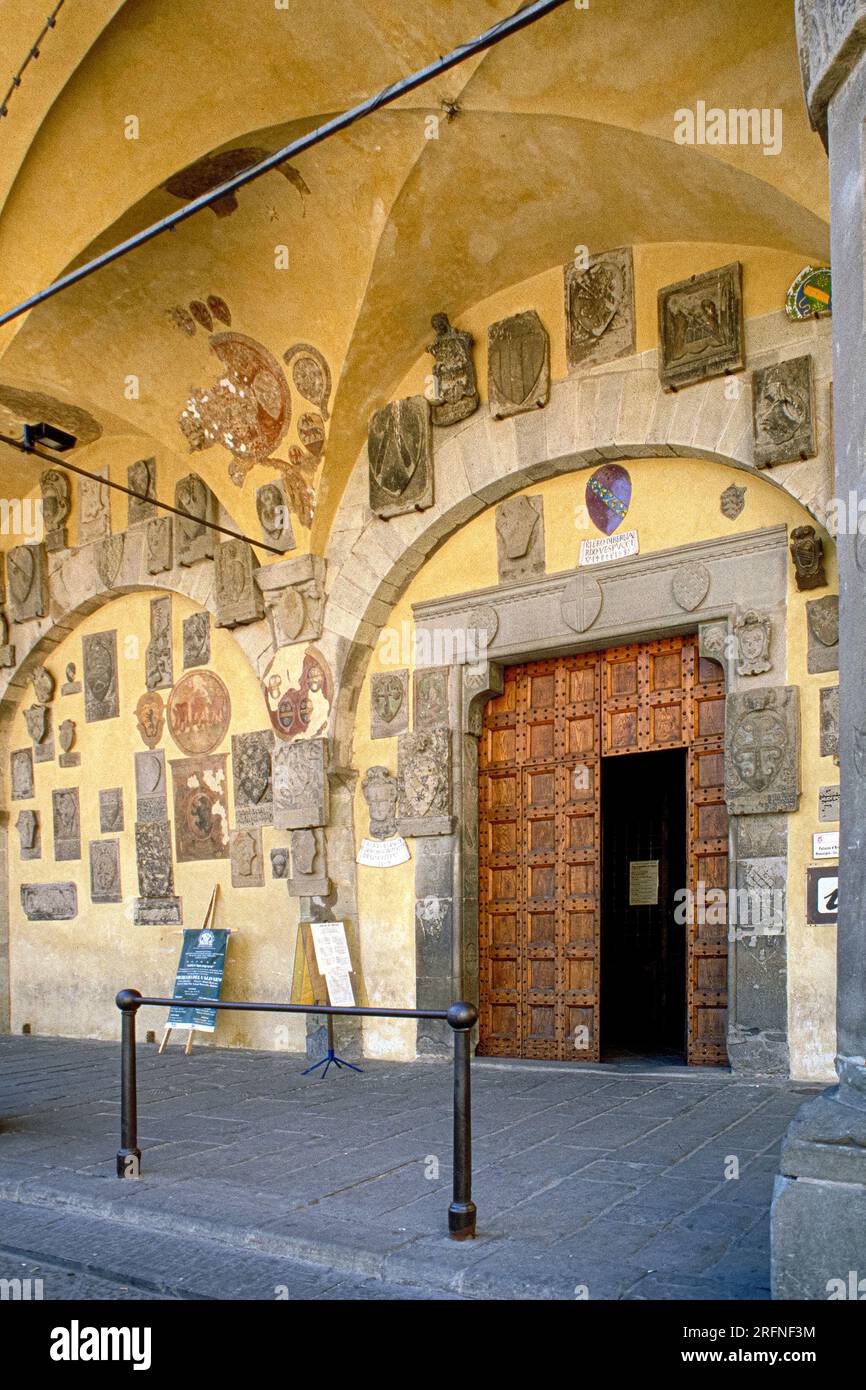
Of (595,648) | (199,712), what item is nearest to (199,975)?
(199,712)

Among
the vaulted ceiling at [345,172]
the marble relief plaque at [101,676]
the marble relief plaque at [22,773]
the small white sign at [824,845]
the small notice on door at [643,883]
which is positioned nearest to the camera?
the vaulted ceiling at [345,172]

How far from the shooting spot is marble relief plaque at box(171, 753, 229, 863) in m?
9.23

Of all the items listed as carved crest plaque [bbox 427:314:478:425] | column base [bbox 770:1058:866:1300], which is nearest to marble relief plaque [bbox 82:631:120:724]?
carved crest plaque [bbox 427:314:478:425]

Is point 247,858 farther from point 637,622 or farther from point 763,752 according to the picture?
point 763,752

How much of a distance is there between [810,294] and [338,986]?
512 centimetres

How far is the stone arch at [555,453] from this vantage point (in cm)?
630

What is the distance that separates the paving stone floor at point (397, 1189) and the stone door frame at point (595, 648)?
2.02ft

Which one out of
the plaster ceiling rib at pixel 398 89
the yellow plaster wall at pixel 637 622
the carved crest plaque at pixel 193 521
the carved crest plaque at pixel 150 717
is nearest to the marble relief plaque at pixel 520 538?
the yellow plaster wall at pixel 637 622

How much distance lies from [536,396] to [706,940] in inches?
137

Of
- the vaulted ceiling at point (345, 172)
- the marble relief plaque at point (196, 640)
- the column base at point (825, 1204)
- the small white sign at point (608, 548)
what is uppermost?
the vaulted ceiling at point (345, 172)

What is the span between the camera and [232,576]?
29.8 ft

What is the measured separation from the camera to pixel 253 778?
8992 millimetres

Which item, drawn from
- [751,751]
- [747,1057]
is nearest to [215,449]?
[751,751]

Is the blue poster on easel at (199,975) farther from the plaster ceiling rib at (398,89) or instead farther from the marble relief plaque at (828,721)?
the plaster ceiling rib at (398,89)
